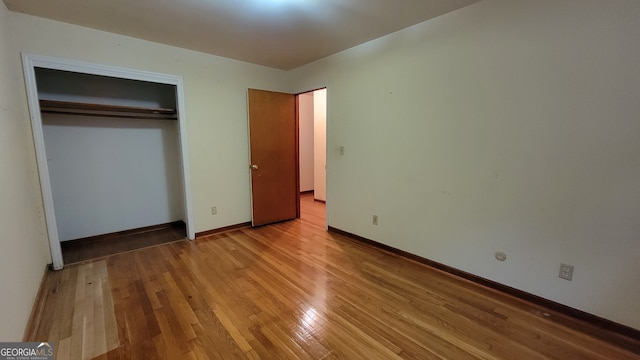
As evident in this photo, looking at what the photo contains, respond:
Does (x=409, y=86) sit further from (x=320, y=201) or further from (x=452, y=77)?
(x=320, y=201)

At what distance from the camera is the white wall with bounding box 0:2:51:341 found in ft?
5.13

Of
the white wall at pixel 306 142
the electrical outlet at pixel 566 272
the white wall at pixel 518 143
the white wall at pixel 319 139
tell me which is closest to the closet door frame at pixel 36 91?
the white wall at pixel 518 143

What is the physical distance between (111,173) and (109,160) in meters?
0.17

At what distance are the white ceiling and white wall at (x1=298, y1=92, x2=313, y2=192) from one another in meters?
3.19

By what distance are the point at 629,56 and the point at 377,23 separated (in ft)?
5.93

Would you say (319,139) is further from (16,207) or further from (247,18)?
(16,207)

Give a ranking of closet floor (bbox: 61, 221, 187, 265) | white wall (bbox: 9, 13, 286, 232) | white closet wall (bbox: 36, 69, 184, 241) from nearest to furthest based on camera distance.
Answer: white wall (bbox: 9, 13, 286, 232) → closet floor (bbox: 61, 221, 187, 265) → white closet wall (bbox: 36, 69, 184, 241)

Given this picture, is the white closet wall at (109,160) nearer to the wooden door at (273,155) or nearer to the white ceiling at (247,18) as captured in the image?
the white ceiling at (247,18)

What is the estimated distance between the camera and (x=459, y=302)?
7.13ft

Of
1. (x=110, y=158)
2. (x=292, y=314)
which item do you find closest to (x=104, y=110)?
(x=110, y=158)

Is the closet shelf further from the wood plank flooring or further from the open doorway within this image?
the open doorway

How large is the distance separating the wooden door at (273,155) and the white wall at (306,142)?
83.3 inches

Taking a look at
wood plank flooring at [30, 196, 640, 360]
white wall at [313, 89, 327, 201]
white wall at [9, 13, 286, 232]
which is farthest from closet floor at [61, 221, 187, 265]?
white wall at [313, 89, 327, 201]

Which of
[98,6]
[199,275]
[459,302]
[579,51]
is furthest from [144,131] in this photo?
[579,51]
